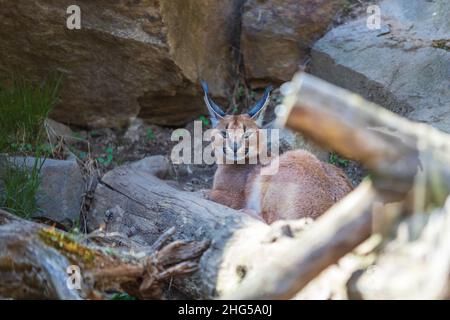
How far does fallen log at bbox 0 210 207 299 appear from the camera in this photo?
4.00m

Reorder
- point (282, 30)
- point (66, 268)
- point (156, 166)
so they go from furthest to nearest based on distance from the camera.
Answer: point (282, 30), point (156, 166), point (66, 268)

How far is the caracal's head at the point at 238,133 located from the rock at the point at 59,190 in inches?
53.9

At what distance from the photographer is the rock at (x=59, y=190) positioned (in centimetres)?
635

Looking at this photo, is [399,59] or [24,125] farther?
[399,59]

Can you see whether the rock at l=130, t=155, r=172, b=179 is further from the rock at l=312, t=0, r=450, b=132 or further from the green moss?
the rock at l=312, t=0, r=450, b=132

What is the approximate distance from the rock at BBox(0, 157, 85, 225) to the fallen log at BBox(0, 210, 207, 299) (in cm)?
200

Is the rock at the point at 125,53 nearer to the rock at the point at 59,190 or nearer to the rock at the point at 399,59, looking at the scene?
the rock at the point at 399,59

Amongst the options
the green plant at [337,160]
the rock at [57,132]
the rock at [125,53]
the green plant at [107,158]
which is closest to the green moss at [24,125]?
the rock at [57,132]

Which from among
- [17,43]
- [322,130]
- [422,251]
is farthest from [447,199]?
[17,43]

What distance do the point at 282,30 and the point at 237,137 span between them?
85.2 inches

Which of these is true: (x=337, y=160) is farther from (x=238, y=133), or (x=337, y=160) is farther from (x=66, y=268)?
(x=66, y=268)

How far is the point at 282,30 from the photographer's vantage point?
824 cm

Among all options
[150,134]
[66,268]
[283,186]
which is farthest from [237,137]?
[66,268]

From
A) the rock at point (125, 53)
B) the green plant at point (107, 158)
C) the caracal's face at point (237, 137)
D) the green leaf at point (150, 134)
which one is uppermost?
the rock at point (125, 53)
